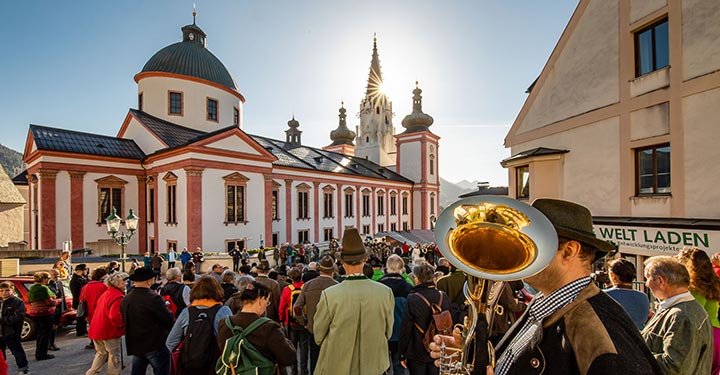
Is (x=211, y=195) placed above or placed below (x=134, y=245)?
above

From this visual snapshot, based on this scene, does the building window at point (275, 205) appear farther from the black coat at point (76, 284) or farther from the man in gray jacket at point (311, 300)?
the man in gray jacket at point (311, 300)

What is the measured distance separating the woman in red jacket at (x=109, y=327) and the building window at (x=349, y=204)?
2976 centimetres

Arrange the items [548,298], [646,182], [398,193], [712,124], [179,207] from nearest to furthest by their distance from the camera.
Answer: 1. [548,298]
2. [712,124]
3. [646,182]
4. [179,207]
5. [398,193]

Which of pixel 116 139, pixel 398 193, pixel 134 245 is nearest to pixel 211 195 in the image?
pixel 134 245

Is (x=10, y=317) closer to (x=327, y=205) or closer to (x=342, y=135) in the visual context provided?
(x=327, y=205)

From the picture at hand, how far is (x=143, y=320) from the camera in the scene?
4375mm

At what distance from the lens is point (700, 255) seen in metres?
3.19

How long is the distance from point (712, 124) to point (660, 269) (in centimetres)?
813

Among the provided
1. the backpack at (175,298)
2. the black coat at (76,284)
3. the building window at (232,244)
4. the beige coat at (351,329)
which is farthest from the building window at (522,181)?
the building window at (232,244)

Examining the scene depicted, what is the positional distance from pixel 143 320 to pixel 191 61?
28659 millimetres

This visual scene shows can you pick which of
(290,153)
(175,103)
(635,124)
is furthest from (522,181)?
(175,103)

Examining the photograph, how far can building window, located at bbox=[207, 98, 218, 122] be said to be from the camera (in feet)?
92.4

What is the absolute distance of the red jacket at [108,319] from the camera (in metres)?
4.75

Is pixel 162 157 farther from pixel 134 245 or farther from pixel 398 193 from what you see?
pixel 398 193
